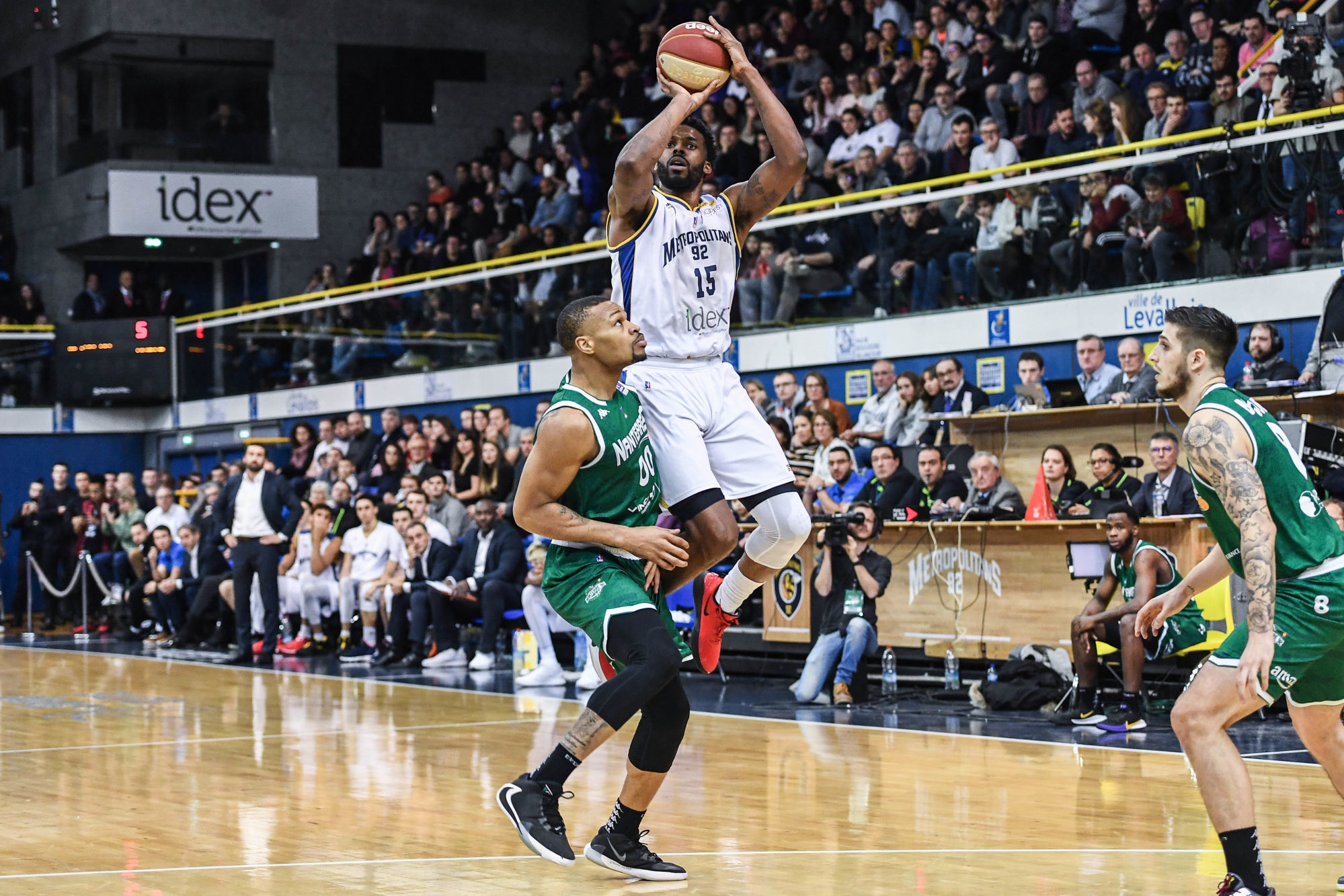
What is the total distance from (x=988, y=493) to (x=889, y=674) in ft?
4.93

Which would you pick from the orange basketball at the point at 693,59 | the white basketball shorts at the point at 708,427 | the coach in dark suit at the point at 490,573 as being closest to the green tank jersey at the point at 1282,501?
the white basketball shorts at the point at 708,427

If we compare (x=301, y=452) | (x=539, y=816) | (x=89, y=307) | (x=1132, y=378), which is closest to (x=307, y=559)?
(x=301, y=452)

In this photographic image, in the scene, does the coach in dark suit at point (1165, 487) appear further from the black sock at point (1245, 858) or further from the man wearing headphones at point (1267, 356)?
the black sock at point (1245, 858)

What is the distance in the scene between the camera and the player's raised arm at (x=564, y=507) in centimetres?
537

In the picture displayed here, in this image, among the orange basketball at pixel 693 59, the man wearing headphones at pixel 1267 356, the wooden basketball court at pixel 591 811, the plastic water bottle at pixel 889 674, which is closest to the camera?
the wooden basketball court at pixel 591 811

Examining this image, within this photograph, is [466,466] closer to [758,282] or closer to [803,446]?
[758,282]

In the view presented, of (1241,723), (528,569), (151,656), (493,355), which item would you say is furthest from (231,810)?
(493,355)

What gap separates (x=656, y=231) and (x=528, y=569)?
Result: 8544 millimetres

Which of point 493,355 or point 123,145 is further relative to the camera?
point 123,145

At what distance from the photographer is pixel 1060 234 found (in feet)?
44.2

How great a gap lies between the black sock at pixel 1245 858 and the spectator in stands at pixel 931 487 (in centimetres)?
707

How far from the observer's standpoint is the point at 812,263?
1516 centimetres

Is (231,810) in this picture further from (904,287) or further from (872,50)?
(872,50)

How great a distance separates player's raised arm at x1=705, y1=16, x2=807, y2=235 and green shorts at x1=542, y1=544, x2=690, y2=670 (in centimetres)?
149
